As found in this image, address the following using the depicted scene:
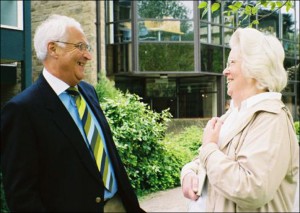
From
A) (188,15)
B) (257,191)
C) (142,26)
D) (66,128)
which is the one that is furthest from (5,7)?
(257,191)

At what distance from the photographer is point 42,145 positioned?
2268 millimetres

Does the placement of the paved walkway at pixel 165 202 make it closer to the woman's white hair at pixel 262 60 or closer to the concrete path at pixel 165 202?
the concrete path at pixel 165 202

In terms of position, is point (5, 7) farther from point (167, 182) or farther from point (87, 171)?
point (87, 171)

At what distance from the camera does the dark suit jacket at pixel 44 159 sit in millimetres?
2199

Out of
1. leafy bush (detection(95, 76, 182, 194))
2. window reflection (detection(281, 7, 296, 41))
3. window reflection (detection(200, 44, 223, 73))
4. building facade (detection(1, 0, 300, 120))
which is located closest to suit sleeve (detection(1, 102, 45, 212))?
leafy bush (detection(95, 76, 182, 194))

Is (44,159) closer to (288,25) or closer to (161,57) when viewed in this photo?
(161,57)

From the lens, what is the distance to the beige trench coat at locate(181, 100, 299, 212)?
1.97 metres

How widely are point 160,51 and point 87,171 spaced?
47.6 feet

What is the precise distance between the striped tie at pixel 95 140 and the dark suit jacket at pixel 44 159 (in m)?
0.12

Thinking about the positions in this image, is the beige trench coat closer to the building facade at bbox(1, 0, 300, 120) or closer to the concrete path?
the concrete path

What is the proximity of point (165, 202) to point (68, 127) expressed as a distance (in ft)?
17.5

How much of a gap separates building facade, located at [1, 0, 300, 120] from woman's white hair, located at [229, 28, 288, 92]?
13691 millimetres

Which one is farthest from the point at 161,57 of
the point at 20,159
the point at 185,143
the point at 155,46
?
the point at 20,159

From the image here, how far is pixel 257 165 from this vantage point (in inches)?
77.9
